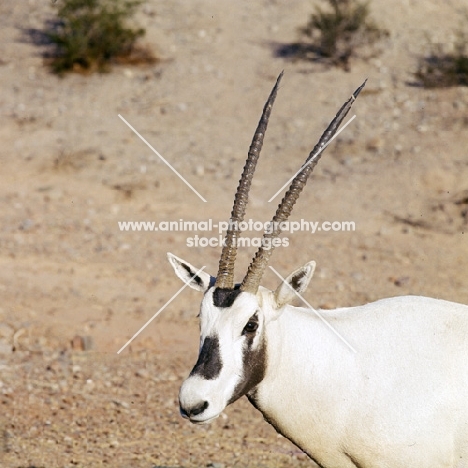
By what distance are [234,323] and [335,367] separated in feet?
2.26

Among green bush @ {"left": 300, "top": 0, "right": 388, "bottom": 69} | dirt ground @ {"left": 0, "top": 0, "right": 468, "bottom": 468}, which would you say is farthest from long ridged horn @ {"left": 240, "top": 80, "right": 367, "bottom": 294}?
green bush @ {"left": 300, "top": 0, "right": 388, "bottom": 69}

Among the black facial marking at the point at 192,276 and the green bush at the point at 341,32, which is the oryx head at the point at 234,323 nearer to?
the black facial marking at the point at 192,276

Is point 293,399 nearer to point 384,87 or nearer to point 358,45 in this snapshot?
point 384,87

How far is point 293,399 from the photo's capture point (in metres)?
4.73

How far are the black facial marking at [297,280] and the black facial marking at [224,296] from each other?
31 centimetres

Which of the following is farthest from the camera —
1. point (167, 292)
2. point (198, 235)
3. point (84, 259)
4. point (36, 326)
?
point (198, 235)

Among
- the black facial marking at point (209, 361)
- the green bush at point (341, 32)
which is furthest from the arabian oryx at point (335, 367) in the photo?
the green bush at point (341, 32)

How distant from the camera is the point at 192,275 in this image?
504 centimetres

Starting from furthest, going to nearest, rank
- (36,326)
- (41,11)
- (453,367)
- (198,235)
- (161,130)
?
1. (41,11)
2. (161,130)
3. (198,235)
4. (36,326)
5. (453,367)

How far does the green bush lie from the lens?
17.2m

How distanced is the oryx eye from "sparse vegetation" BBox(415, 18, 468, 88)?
40.5 ft

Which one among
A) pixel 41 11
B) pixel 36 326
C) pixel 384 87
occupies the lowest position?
pixel 41 11

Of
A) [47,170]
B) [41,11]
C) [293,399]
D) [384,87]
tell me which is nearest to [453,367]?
[293,399]

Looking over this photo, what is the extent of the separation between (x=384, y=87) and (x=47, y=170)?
21.9ft
